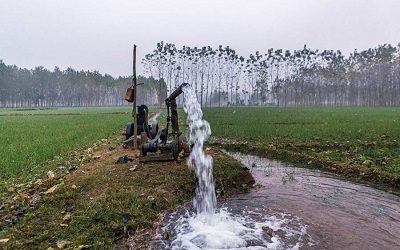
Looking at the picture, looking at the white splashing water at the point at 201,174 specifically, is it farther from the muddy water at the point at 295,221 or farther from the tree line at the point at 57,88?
the tree line at the point at 57,88

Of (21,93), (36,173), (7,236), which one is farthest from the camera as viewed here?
(21,93)

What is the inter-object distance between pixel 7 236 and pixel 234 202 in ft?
13.2

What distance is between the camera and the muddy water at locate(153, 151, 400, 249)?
4898 millimetres

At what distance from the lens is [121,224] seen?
5.15 meters

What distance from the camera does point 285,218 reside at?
5871 millimetres

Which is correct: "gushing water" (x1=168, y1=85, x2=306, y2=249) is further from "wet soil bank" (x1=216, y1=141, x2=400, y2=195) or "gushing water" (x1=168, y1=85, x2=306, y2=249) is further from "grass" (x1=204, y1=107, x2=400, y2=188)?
"grass" (x1=204, y1=107, x2=400, y2=188)

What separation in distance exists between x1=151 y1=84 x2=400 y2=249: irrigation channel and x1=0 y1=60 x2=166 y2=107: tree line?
87.3m

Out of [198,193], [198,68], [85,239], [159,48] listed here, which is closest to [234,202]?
[198,193]

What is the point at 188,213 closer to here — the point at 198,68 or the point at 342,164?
the point at 342,164

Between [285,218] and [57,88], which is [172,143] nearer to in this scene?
[285,218]

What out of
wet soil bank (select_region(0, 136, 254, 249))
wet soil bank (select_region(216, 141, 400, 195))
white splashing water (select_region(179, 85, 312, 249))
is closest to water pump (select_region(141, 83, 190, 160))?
wet soil bank (select_region(0, 136, 254, 249))

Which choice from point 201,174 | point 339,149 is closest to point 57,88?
point 339,149

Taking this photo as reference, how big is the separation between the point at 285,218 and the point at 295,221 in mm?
197

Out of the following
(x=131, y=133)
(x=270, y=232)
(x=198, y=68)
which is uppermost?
(x=198, y=68)
